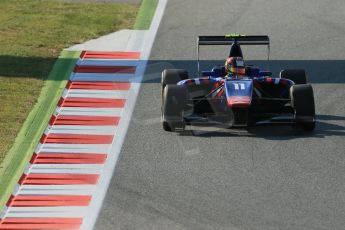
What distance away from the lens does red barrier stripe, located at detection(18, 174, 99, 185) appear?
1557 centimetres

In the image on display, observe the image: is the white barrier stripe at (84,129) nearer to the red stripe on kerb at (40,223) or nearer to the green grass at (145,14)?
the red stripe on kerb at (40,223)

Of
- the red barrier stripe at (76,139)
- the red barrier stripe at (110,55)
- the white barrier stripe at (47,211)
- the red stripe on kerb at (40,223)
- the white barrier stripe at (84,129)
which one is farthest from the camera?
the red barrier stripe at (110,55)

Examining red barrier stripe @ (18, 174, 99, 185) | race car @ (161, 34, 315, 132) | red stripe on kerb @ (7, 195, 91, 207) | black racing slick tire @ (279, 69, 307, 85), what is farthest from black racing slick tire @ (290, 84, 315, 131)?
red stripe on kerb @ (7, 195, 91, 207)

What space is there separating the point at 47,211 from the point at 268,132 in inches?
175

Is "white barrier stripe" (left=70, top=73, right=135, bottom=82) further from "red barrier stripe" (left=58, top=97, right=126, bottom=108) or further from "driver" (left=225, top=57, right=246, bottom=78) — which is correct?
"driver" (left=225, top=57, right=246, bottom=78)

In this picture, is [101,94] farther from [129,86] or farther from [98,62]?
[98,62]

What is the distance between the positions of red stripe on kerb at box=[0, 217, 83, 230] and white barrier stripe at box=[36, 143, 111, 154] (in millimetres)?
2584

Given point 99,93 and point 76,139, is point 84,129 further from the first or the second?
point 99,93

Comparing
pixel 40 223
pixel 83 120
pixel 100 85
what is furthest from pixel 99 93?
pixel 40 223

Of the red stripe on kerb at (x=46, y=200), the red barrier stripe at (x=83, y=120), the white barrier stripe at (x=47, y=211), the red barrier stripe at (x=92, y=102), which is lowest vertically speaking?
the white barrier stripe at (x=47, y=211)

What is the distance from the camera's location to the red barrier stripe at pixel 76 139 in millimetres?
17188

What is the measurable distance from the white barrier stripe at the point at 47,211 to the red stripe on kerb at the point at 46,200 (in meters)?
0.11

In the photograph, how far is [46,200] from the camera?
1495cm

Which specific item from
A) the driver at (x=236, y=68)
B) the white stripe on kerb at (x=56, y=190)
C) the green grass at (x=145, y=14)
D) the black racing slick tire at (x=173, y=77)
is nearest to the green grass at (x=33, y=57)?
the green grass at (x=145, y=14)
